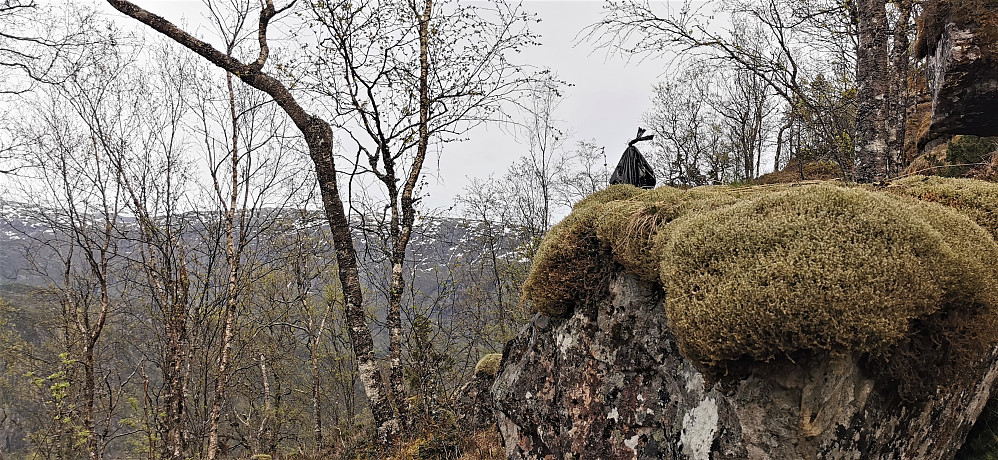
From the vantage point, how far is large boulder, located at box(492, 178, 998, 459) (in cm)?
217

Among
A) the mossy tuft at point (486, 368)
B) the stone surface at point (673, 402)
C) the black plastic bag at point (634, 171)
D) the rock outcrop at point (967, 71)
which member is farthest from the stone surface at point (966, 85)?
the mossy tuft at point (486, 368)

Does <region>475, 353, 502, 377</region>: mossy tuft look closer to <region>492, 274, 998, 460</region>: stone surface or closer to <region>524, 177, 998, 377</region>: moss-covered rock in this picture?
<region>492, 274, 998, 460</region>: stone surface

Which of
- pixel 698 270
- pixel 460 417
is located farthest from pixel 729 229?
pixel 460 417

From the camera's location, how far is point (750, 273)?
2.37 meters

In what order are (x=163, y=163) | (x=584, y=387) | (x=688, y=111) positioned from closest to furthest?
1. (x=584, y=387)
2. (x=163, y=163)
3. (x=688, y=111)

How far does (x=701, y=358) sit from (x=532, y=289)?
71.7 inches

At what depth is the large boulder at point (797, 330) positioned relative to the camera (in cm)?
217

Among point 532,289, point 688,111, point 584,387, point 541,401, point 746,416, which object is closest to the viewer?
point 746,416

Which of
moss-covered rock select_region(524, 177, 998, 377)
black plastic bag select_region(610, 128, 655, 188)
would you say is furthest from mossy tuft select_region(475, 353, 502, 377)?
moss-covered rock select_region(524, 177, 998, 377)

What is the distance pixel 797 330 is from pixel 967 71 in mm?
5170

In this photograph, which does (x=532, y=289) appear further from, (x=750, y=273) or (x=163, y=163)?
(x=163, y=163)

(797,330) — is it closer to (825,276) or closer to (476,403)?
(825,276)

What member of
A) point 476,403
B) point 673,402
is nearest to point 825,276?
point 673,402

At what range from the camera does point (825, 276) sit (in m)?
2.20
